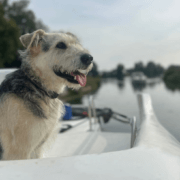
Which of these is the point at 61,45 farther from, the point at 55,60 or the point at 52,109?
the point at 52,109

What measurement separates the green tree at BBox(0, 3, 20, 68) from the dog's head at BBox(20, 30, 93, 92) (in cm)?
2465

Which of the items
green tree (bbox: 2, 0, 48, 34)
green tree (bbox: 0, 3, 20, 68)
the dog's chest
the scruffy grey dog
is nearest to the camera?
the scruffy grey dog

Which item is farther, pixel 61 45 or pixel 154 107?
pixel 154 107

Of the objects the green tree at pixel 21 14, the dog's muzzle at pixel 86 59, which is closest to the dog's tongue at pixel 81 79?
the dog's muzzle at pixel 86 59

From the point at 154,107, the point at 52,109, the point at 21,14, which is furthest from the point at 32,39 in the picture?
the point at 21,14

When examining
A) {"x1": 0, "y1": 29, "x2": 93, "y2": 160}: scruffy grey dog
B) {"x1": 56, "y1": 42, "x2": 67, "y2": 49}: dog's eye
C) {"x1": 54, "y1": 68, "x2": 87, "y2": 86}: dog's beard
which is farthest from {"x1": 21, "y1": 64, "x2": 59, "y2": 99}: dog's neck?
{"x1": 56, "y1": 42, "x2": 67, "y2": 49}: dog's eye

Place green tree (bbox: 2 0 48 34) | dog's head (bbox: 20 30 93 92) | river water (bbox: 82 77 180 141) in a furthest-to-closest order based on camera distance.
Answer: green tree (bbox: 2 0 48 34) < river water (bbox: 82 77 180 141) < dog's head (bbox: 20 30 93 92)

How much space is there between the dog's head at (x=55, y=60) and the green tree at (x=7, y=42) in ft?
80.9

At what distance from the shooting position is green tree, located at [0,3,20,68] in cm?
2470

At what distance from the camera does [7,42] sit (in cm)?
2523

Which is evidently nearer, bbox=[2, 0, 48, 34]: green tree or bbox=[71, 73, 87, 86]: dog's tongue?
bbox=[71, 73, 87, 86]: dog's tongue

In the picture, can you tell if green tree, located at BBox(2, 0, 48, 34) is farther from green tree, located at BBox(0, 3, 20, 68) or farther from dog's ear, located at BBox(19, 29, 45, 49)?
dog's ear, located at BBox(19, 29, 45, 49)

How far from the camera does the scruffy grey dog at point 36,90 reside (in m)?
1.96

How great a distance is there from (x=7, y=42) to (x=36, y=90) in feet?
86.8
